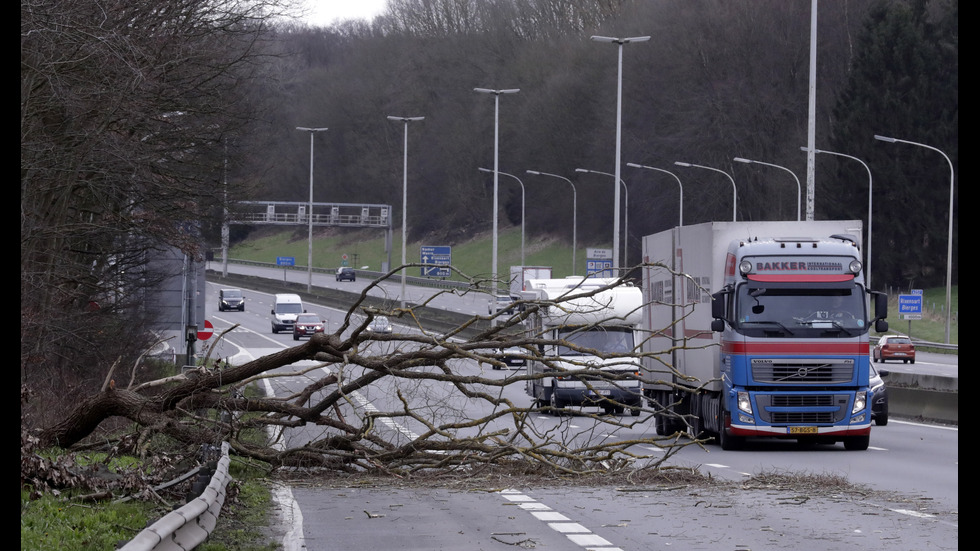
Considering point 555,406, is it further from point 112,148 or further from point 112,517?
point 112,517

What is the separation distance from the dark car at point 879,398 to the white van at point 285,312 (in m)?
54.7

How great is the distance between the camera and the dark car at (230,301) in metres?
97.8

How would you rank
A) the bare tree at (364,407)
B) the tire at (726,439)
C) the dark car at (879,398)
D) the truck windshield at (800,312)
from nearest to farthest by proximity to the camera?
the bare tree at (364,407)
the truck windshield at (800,312)
the tire at (726,439)
the dark car at (879,398)

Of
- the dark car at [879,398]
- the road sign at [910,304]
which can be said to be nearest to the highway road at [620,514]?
the dark car at [879,398]

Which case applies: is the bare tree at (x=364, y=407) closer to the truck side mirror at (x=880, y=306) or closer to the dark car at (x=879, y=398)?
the truck side mirror at (x=880, y=306)

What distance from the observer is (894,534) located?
1138 cm

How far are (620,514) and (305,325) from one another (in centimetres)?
6076

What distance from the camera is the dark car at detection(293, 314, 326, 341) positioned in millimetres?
70812

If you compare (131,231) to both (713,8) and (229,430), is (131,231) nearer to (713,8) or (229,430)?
(229,430)

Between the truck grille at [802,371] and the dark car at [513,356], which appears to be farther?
the truck grille at [802,371]

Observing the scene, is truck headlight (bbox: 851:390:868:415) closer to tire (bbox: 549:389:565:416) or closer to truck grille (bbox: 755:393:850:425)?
truck grille (bbox: 755:393:850:425)

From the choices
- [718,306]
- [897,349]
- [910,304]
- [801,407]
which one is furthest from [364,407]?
[910,304]

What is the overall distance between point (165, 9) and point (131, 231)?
4291 mm

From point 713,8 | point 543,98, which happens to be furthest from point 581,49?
point 713,8
